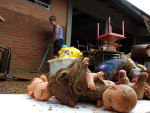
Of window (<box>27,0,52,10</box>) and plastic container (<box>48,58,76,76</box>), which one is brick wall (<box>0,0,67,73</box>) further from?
plastic container (<box>48,58,76,76</box>)

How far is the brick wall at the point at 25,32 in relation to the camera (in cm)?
420

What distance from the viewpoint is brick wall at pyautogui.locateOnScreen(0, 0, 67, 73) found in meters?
4.20

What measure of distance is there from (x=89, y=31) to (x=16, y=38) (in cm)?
796

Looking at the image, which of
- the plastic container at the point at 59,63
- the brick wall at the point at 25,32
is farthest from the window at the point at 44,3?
the plastic container at the point at 59,63

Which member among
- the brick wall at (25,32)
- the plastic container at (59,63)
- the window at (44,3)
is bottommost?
the plastic container at (59,63)

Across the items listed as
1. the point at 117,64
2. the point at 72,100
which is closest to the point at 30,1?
the point at 117,64

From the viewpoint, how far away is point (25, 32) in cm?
458

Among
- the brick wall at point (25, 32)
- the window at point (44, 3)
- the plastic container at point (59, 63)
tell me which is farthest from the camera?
the window at point (44, 3)

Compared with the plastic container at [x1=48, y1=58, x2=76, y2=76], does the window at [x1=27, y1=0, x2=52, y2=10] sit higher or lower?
higher

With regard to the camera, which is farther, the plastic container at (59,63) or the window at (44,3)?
the window at (44,3)

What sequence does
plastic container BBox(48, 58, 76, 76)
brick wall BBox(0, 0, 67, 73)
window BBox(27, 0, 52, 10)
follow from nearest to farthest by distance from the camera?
1. plastic container BBox(48, 58, 76, 76)
2. brick wall BBox(0, 0, 67, 73)
3. window BBox(27, 0, 52, 10)

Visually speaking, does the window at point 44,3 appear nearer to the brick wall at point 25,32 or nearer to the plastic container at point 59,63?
the brick wall at point 25,32

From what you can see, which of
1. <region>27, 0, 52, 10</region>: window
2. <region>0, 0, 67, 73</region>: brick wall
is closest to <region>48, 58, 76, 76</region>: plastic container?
<region>0, 0, 67, 73</region>: brick wall

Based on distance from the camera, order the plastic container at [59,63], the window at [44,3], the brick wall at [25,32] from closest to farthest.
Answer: the plastic container at [59,63] < the brick wall at [25,32] < the window at [44,3]
